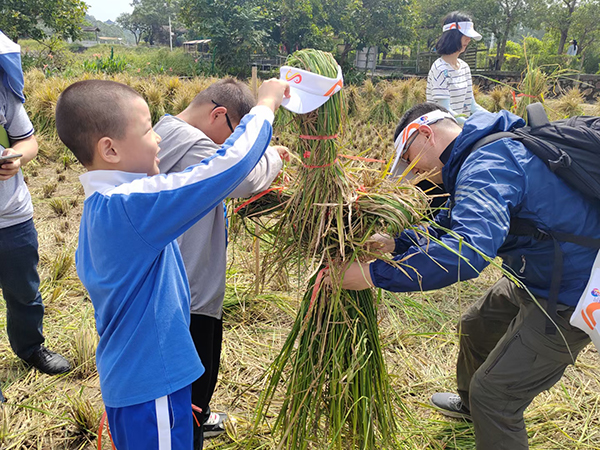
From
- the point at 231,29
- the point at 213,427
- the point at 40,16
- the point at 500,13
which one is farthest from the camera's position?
the point at 500,13

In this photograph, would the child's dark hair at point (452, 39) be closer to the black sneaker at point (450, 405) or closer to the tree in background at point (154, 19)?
the black sneaker at point (450, 405)

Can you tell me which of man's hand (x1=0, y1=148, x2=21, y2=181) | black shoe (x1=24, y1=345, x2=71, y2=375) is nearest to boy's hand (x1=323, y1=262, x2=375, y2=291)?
man's hand (x1=0, y1=148, x2=21, y2=181)

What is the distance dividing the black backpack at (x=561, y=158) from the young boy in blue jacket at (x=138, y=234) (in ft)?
2.92

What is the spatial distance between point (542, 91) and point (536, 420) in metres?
2.59

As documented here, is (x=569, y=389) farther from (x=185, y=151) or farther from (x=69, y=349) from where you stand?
(x=69, y=349)

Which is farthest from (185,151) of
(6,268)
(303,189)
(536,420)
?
(536,420)

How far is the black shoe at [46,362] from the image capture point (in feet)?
8.28

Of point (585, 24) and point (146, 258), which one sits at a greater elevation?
point (585, 24)

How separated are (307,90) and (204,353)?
1.15 m

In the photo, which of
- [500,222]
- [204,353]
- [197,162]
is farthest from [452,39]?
[204,353]

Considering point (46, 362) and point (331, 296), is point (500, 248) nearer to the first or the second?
point (331, 296)

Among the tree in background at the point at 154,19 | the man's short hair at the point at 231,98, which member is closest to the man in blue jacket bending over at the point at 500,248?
the man's short hair at the point at 231,98

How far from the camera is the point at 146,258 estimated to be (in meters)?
1.19

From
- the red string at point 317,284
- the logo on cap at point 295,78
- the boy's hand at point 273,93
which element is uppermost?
the logo on cap at point 295,78
